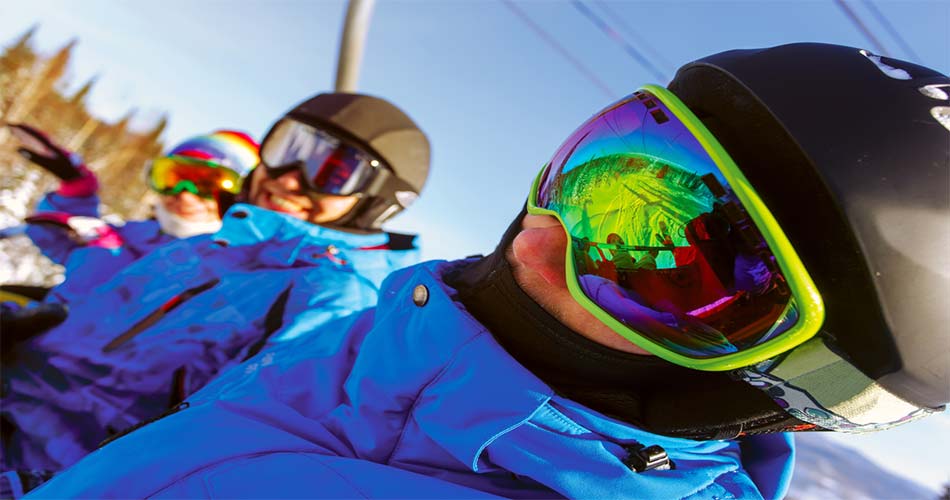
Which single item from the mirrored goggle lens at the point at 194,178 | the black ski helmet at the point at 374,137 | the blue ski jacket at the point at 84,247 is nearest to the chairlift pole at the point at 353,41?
the mirrored goggle lens at the point at 194,178

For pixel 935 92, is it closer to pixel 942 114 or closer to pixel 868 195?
pixel 942 114

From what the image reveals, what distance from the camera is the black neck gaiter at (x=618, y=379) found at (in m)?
0.99

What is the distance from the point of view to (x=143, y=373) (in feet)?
7.59

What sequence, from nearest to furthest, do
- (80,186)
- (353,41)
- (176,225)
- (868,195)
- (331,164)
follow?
(868,195) → (331,164) → (176,225) → (80,186) → (353,41)

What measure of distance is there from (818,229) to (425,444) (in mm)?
808

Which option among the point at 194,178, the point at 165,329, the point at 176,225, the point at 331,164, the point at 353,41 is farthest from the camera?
the point at 353,41

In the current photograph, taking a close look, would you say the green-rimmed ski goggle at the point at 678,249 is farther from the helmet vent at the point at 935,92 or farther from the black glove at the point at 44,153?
the black glove at the point at 44,153

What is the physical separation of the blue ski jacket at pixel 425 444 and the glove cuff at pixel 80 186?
11.5 ft

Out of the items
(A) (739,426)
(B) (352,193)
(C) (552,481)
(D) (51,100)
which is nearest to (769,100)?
(A) (739,426)

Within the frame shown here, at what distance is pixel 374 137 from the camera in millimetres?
2969

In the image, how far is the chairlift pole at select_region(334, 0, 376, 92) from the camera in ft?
14.1

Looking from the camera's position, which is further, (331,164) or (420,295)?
(331,164)

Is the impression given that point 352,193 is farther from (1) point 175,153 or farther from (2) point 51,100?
(2) point 51,100

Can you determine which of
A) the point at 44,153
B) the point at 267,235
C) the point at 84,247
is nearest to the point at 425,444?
the point at 267,235
